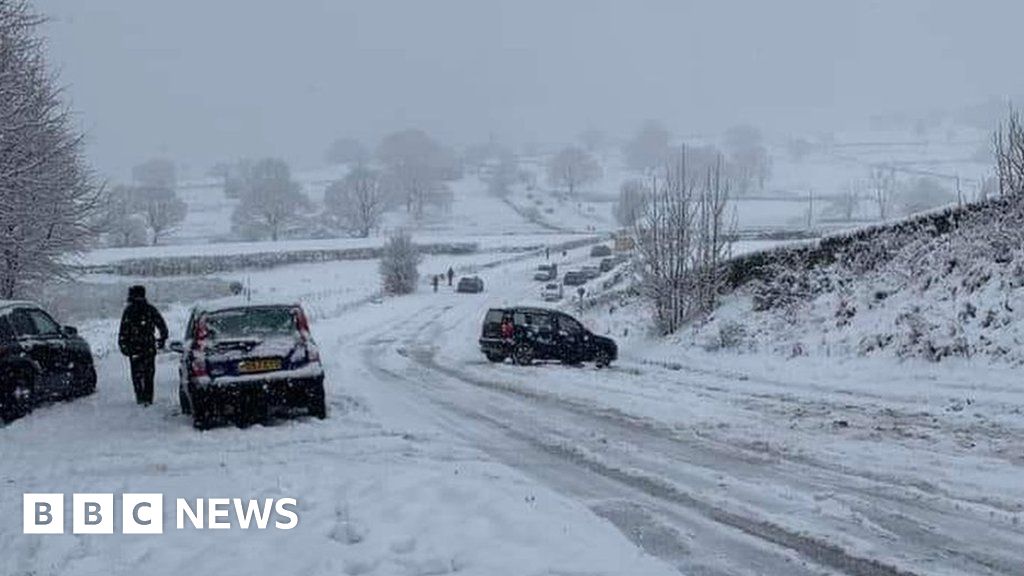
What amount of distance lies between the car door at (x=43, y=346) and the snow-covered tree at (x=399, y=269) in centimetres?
5094

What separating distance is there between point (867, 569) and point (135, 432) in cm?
968

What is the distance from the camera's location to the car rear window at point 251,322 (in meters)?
13.6

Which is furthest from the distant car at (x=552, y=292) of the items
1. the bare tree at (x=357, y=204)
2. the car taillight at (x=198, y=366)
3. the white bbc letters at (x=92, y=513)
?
the bare tree at (x=357, y=204)

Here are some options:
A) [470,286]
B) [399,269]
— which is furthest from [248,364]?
[399,269]

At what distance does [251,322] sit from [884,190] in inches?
4911

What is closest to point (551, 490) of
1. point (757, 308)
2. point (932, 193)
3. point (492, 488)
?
point (492, 488)

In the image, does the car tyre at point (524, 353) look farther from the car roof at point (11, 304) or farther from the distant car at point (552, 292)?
the distant car at point (552, 292)

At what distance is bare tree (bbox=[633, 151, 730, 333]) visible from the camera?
2927 centimetres

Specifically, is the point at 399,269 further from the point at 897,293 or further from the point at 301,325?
the point at 301,325

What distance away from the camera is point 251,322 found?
13.8m

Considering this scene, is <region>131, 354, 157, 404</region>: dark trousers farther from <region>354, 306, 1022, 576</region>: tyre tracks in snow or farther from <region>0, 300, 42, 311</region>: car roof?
<region>354, 306, 1022, 576</region>: tyre tracks in snow

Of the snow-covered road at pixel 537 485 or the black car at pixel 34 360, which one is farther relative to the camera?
the black car at pixel 34 360

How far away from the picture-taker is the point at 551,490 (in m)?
9.28

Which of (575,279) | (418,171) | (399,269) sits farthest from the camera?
(418,171)
